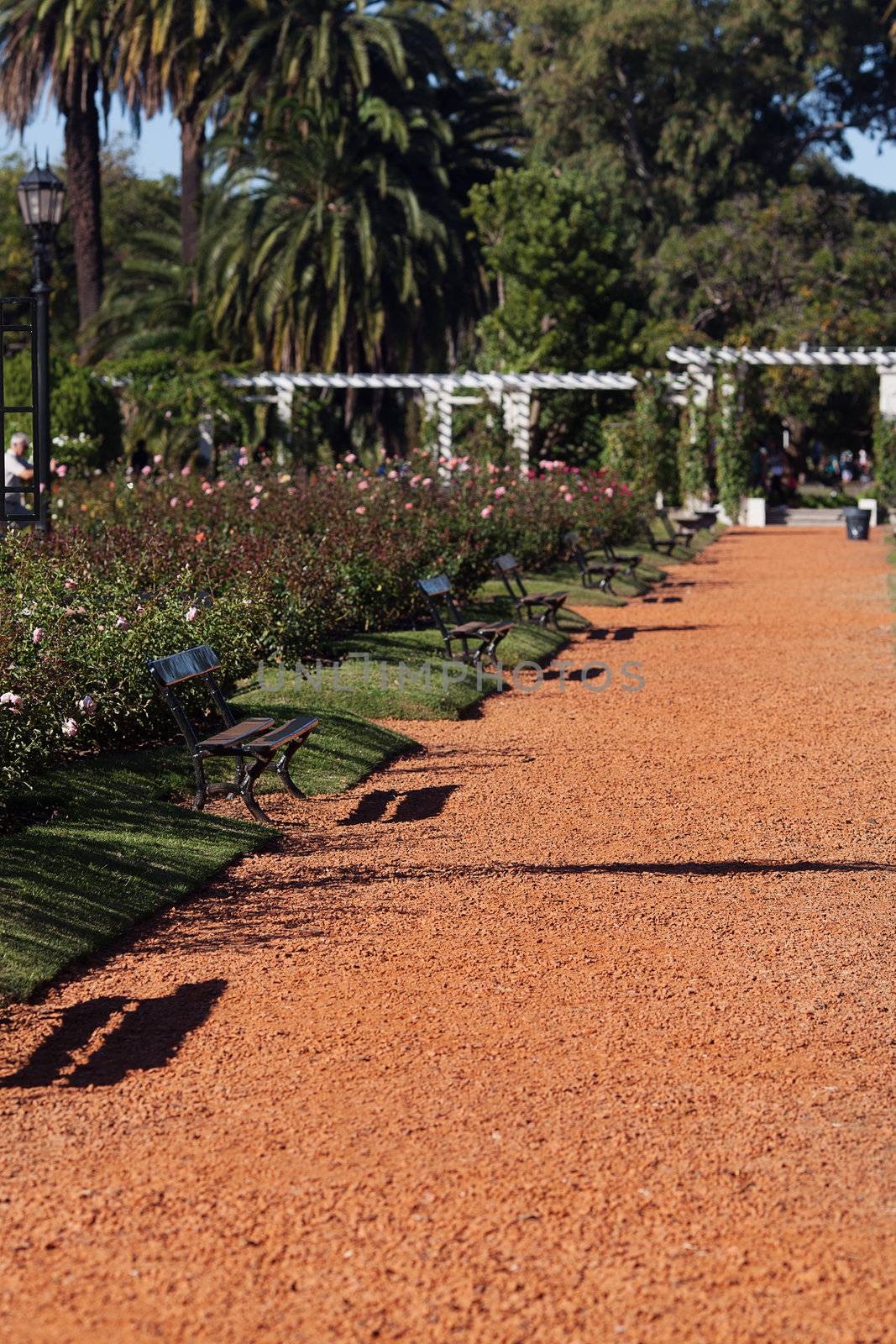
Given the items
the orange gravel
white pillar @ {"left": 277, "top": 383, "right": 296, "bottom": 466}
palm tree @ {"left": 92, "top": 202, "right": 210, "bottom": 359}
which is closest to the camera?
the orange gravel

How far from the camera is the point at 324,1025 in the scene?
458 centimetres

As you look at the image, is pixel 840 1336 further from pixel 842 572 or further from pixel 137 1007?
pixel 842 572

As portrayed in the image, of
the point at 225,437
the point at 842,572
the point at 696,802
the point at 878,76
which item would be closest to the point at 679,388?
the point at 225,437

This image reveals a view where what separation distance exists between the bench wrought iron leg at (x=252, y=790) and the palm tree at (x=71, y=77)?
1019 inches

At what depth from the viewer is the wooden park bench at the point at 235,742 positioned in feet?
22.8

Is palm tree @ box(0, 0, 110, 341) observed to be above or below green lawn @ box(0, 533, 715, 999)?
above

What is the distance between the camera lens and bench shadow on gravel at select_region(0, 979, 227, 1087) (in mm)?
4254

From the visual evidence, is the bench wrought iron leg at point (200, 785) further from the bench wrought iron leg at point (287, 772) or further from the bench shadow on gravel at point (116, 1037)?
the bench shadow on gravel at point (116, 1037)

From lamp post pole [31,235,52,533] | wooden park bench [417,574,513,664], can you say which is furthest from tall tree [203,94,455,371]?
lamp post pole [31,235,52,533]

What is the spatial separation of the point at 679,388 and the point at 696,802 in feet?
81.5

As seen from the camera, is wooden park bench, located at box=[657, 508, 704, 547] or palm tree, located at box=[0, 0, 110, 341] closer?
wooden park bench, located at box=[657, 508, 704, 547]

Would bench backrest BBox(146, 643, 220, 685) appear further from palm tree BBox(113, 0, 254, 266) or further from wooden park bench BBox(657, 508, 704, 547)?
palm tree BBox(113, 0, 254, 266)

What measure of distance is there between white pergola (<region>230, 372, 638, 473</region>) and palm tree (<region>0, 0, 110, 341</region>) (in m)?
4.32

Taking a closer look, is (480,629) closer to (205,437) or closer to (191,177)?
(205,437)
